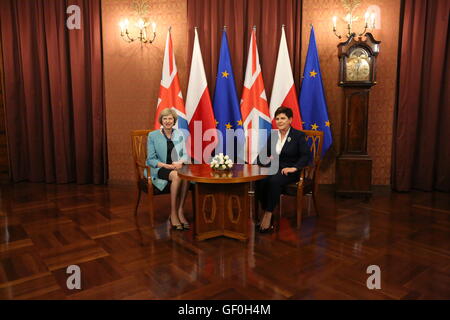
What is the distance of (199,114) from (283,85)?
1072mm

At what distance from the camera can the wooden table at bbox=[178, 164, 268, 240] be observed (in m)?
2.87

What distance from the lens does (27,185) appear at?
513cm

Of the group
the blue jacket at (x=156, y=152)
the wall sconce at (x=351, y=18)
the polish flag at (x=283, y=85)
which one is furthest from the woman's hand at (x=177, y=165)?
the wall sconce at (x=351, y=18)

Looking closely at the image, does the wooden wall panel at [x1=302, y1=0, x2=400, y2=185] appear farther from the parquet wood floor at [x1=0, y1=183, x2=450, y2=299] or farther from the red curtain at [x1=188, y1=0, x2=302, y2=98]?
the parquet wood floor at [x1=0, y1=183, x2=450, y2=299]

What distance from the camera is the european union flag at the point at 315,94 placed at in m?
4.20

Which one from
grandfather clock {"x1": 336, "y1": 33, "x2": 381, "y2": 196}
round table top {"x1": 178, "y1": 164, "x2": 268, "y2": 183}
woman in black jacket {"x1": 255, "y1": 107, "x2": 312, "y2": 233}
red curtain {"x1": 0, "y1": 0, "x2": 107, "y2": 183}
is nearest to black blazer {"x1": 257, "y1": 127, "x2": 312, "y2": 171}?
woman in black jacket {"x1": 255, "y1": 107, "x2": 312, "y2": 233}

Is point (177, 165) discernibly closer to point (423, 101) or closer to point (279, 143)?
point (279, 143)

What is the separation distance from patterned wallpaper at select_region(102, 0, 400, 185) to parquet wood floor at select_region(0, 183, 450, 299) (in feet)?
3.60

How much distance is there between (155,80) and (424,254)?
3717 millimetres

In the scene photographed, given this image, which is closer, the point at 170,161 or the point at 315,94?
the point at 170,161

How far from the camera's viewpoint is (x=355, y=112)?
4.14m

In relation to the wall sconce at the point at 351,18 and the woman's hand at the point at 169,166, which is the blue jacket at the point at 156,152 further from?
the wall sconce at the point at 351,18

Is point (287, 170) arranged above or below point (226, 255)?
above

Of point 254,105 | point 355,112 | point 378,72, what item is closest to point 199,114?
point 254,105
